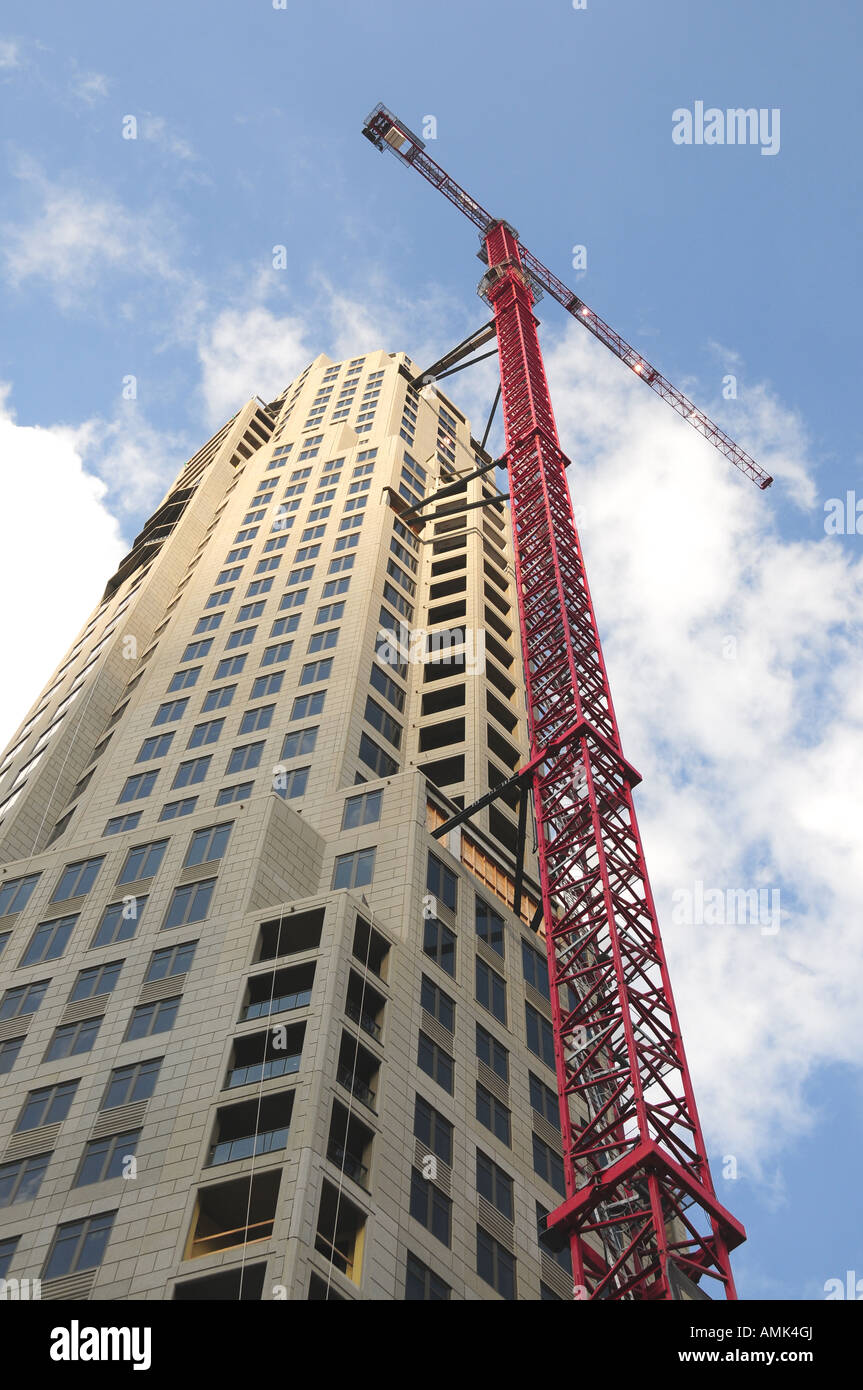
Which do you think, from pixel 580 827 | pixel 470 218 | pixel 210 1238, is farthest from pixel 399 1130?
pixel 470 218

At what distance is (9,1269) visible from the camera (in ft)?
139

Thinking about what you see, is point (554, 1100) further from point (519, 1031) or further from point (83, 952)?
point (83, 952)

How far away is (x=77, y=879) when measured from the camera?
196ft

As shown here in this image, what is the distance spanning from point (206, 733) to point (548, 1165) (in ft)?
104

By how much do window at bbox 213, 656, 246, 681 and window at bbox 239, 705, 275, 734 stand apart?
5205mm

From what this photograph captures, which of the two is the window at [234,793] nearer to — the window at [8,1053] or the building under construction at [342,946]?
the building under construction at [342,946]

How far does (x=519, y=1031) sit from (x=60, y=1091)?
757 inches

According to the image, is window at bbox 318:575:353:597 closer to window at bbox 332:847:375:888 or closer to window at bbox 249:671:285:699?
window at bbox 249:671:285:699

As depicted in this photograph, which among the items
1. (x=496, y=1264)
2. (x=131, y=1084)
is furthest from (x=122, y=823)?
(x=496, y=1264)

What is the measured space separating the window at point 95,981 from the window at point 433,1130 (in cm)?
1343

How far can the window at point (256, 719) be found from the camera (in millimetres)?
72375

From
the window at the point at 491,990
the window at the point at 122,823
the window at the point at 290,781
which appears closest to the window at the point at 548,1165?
the window at the point at 491,990

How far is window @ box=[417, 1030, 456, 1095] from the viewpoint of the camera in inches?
1967
